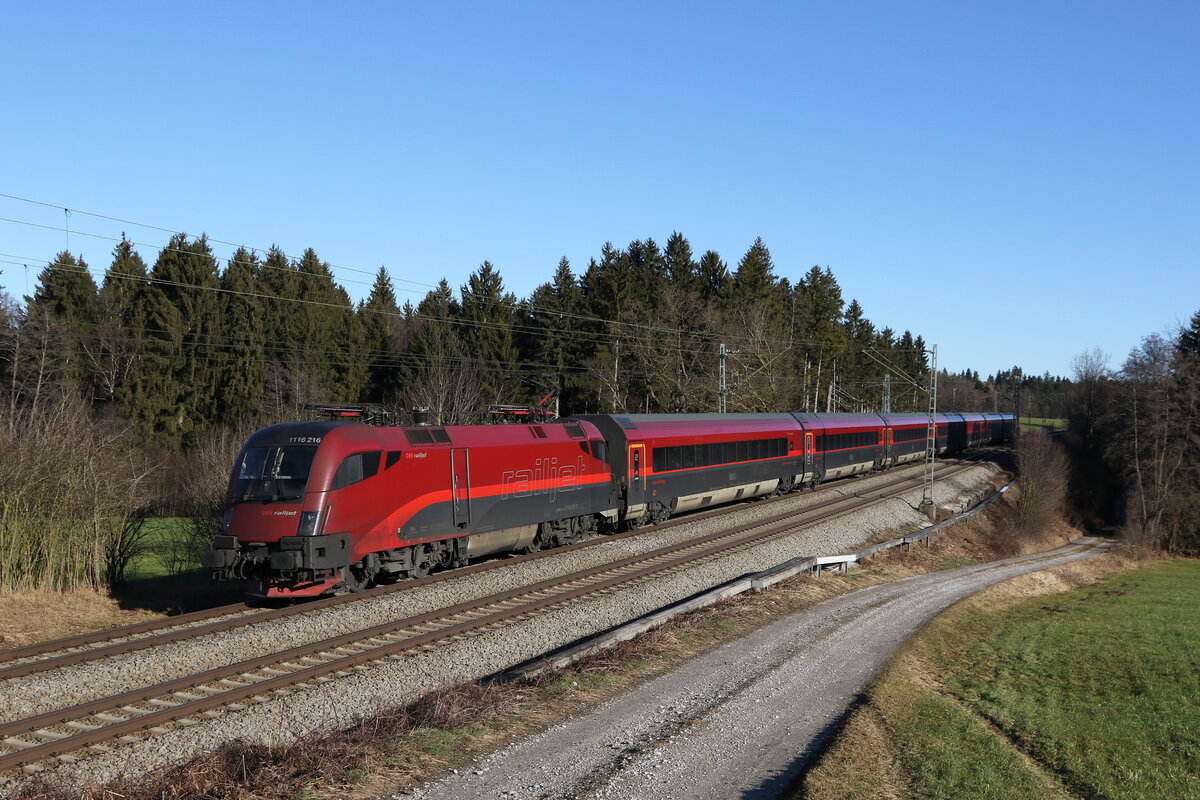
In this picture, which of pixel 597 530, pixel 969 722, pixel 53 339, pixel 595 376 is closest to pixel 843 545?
pixel 597 530

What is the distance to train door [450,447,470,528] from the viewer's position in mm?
18578

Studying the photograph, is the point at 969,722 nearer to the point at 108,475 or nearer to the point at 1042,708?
the point at 1042,708

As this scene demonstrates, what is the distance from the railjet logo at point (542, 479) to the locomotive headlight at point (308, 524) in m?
5.36

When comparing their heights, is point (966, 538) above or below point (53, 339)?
below

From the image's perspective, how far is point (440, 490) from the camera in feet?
59.6

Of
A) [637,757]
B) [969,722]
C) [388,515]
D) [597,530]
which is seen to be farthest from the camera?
[597,530]

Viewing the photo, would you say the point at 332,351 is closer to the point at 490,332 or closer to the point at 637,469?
the point at 490,332

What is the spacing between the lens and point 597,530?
27141 mm

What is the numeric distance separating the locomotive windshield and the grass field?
1025cm

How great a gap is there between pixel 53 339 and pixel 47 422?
34.4 meters

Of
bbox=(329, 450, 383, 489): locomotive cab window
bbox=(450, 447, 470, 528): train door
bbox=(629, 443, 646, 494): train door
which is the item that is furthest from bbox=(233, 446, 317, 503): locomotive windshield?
bbox=(629, 443, 646, 494): train door

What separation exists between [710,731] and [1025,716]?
6.39 metres

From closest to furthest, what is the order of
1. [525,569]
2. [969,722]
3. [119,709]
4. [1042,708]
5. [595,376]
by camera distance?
[119,709]
[969,722]
[1042,708]
[525,569]
[595,376]

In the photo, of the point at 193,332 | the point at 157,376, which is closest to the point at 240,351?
the point at 193,332
